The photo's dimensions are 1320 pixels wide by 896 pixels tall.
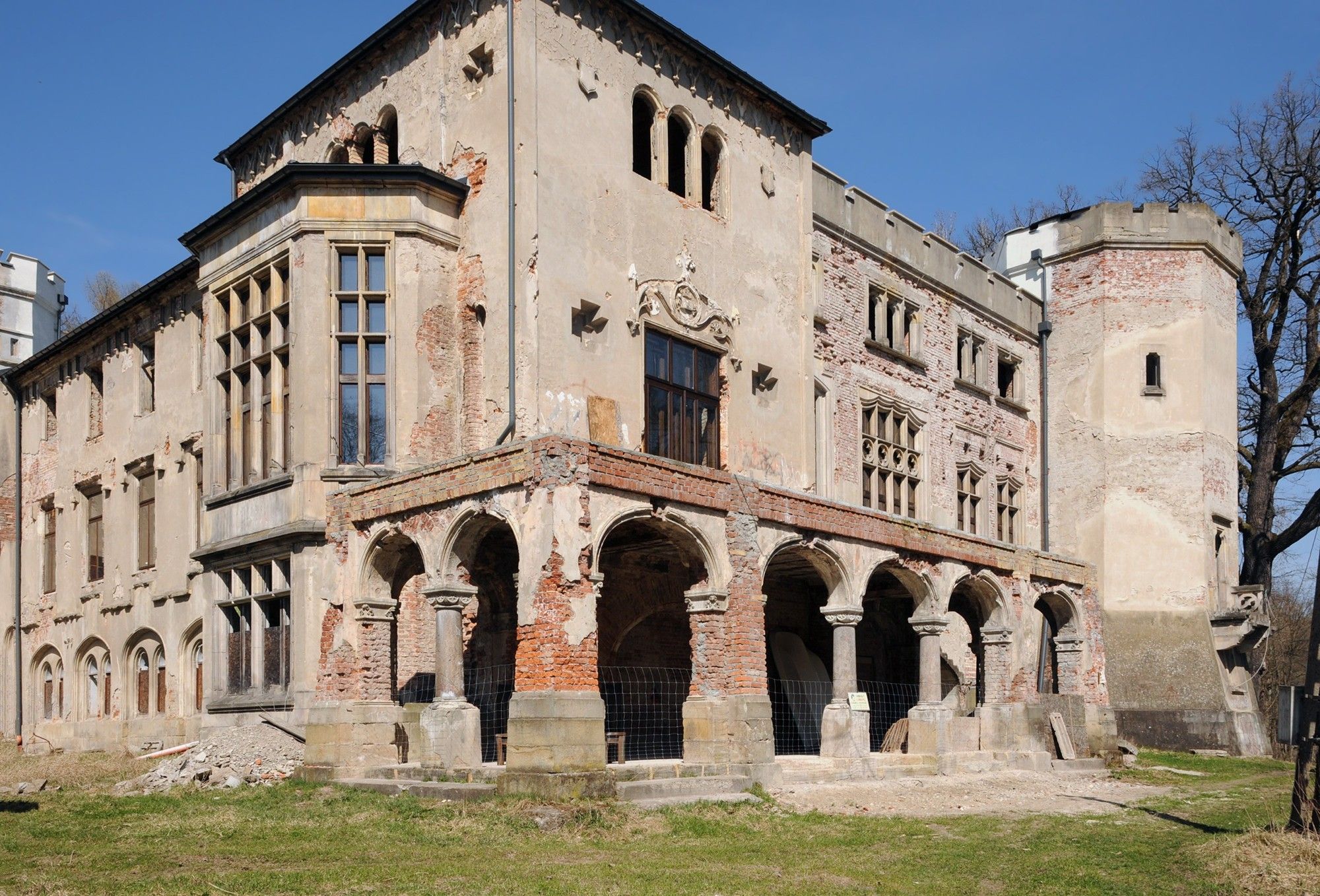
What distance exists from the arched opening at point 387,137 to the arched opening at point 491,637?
22.5 feet

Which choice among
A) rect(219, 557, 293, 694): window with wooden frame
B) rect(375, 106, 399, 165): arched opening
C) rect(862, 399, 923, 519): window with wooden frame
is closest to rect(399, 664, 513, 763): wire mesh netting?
rect(219, 557, 293, 694): window with wooden frame

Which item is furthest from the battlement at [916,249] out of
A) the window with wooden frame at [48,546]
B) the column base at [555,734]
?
the window with wooden frame at [48,546]

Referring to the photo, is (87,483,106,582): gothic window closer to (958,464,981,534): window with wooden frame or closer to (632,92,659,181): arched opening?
(632,92,659,181): arched opening

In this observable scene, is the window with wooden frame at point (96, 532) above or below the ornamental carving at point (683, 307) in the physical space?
below

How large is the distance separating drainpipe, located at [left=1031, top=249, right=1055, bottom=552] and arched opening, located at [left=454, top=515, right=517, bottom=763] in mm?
17537

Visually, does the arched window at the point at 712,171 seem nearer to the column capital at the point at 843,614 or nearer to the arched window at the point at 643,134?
the arched window at the point at 643,134

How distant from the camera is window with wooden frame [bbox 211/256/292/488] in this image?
2047 cm

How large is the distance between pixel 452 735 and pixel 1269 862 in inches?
371

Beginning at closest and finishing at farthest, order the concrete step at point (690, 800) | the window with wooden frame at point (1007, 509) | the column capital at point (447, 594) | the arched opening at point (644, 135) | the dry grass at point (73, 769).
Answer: the concrete step at point (690, 800), the column capital at point (447, 594), the dry grass at point (73, 769), the arched opening at point (644, 135), the window with wooden frame at point (1007, 509)

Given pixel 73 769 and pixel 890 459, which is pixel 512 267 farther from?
pixel 890 459

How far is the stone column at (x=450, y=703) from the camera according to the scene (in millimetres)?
16750

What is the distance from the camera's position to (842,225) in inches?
1107

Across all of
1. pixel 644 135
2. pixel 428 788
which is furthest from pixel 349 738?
pixel 644 135

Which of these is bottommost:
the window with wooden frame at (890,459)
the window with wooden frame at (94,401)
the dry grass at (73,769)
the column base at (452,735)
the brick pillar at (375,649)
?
the dry grass at (73,769)
